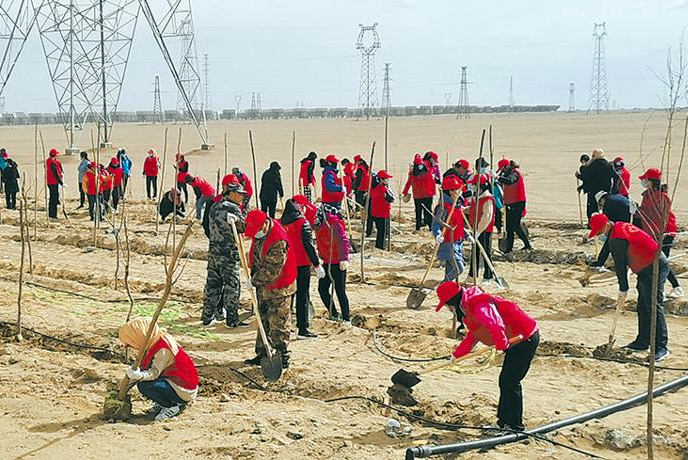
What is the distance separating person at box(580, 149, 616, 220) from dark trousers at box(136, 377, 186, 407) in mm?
8860

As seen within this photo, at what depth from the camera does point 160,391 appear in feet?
20.3

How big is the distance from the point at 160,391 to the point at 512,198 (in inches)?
305

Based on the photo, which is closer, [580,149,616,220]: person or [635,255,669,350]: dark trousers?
[635,255,669,350]: dark trousers

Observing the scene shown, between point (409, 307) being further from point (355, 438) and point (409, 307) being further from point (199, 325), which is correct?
point (355, 438)

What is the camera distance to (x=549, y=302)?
1016 centimetres

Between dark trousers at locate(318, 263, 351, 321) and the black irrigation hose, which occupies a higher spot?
dark trousers at locate(318, 263, 351, 321)

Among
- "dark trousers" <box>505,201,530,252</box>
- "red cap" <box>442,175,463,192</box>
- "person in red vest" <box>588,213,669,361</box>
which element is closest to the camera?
"person in red vest" <box>588,213,669,361</box>

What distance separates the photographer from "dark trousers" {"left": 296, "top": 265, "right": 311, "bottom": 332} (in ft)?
27.4

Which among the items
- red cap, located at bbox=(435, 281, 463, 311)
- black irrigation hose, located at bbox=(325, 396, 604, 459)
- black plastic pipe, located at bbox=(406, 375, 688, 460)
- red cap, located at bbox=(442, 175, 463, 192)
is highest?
red cap, located at bbox=(442, 175, 463, 192)

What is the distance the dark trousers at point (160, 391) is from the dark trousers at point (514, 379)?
2448 mm

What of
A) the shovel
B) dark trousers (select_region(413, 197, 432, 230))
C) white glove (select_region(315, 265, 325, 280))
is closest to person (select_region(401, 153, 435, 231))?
dark trousers (select_region(413, 197, 432, 230))

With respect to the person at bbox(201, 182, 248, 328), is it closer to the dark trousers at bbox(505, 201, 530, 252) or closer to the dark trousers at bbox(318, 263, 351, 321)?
the dark trousers at bbox(318, 263, 351, 321)

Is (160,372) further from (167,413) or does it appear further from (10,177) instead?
(10,177)

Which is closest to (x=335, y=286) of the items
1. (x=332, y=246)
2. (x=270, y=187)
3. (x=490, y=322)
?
(x=332, y=246)
